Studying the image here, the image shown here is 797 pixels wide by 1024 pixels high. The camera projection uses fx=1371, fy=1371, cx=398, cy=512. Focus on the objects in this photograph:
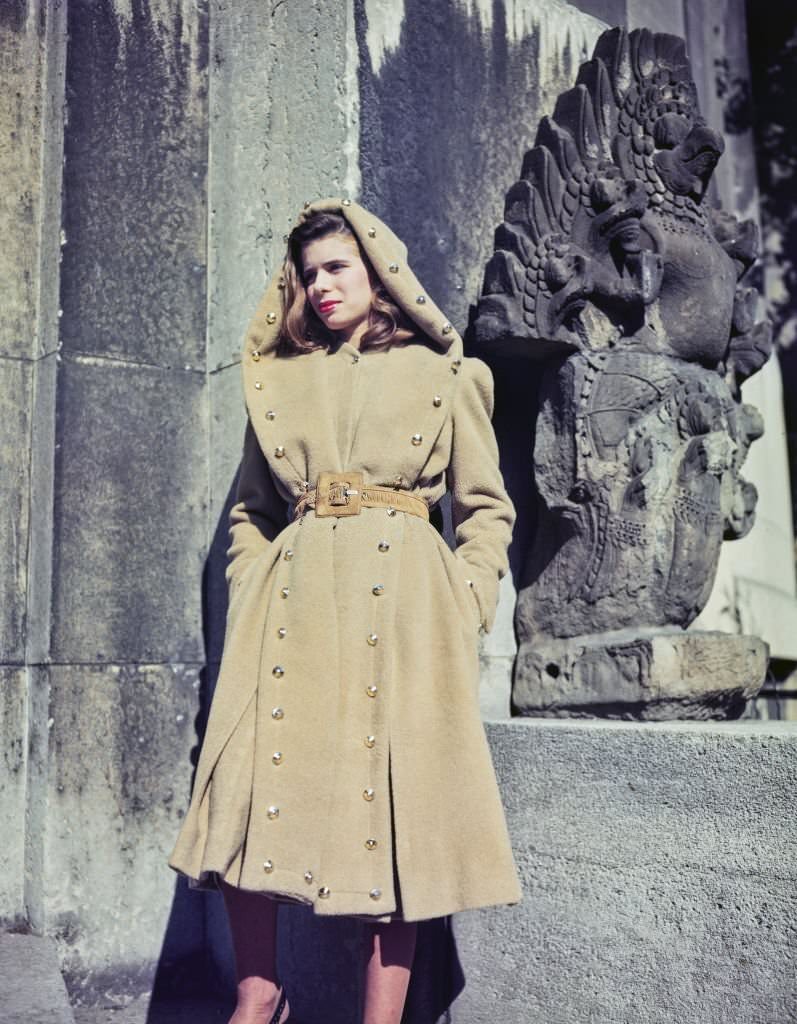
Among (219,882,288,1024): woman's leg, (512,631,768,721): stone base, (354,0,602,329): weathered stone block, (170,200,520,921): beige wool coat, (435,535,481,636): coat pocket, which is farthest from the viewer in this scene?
(354,0,602,329): weathered stone block

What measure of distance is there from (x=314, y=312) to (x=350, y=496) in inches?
21.8

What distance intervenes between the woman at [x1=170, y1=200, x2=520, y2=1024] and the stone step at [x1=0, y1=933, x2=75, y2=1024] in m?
0.44

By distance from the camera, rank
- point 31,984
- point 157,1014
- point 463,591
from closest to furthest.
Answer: point 463,591
point 31,984
point 157,1014

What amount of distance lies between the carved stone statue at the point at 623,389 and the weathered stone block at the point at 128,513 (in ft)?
3.24

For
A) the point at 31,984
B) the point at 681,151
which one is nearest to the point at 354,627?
the point at 31,984

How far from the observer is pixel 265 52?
4.32m

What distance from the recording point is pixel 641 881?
3.27 m

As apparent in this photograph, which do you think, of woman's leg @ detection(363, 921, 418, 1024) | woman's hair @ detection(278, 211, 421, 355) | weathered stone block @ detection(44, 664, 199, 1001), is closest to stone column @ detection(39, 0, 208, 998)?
weathered stone block @ detection(44, 664, 199, 1001)

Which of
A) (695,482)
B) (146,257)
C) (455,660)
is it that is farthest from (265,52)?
(455,660)

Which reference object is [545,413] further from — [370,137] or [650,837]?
[650,837]

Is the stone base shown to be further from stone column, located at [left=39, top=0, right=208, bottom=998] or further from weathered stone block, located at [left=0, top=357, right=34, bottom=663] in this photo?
weathered stone block, located at [left=0, top=357, right=34, bottom=663]

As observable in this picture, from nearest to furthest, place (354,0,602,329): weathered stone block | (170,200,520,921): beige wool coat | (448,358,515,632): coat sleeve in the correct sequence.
Answer: 1. (170,200,520,921): beige wool coat
2. (448,358,515,632): coat sleeve
3. (354,0,602,329): weathered stone block

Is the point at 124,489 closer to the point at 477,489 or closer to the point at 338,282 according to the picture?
the point at 338,282

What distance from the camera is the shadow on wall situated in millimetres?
3623
